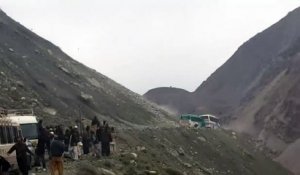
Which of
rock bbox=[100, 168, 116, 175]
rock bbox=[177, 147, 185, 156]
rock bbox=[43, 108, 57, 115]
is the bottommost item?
rock bbox=[177, 147, 185, 156]

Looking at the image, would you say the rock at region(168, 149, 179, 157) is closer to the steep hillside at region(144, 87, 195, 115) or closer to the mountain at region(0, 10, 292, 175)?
the mountain at region(0, 10, 292, 175)

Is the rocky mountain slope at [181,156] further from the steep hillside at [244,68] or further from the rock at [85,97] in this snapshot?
the steep hillside at [244,68]

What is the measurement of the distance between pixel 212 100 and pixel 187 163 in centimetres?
9731

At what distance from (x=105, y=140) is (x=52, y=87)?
26029 millimetres

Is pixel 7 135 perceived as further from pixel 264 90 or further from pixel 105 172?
pixel 264 90

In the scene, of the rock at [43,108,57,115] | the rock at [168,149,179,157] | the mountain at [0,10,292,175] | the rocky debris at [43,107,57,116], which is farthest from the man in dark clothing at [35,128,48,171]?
the rock at [168,149,179,157]

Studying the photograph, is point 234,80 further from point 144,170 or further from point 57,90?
point 144,170

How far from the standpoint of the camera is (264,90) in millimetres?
111188

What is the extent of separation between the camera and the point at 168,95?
15225 cm

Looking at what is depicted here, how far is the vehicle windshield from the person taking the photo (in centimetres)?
2763

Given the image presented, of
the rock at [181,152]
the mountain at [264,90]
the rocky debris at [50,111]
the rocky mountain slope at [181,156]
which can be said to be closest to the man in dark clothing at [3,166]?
the rocky mountain slope at [181,156]

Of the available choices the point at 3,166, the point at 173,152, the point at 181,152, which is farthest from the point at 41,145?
the point at 181,152

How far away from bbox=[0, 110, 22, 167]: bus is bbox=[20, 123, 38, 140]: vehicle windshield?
323 cm

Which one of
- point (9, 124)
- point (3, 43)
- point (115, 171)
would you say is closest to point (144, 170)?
point (115, 171)
